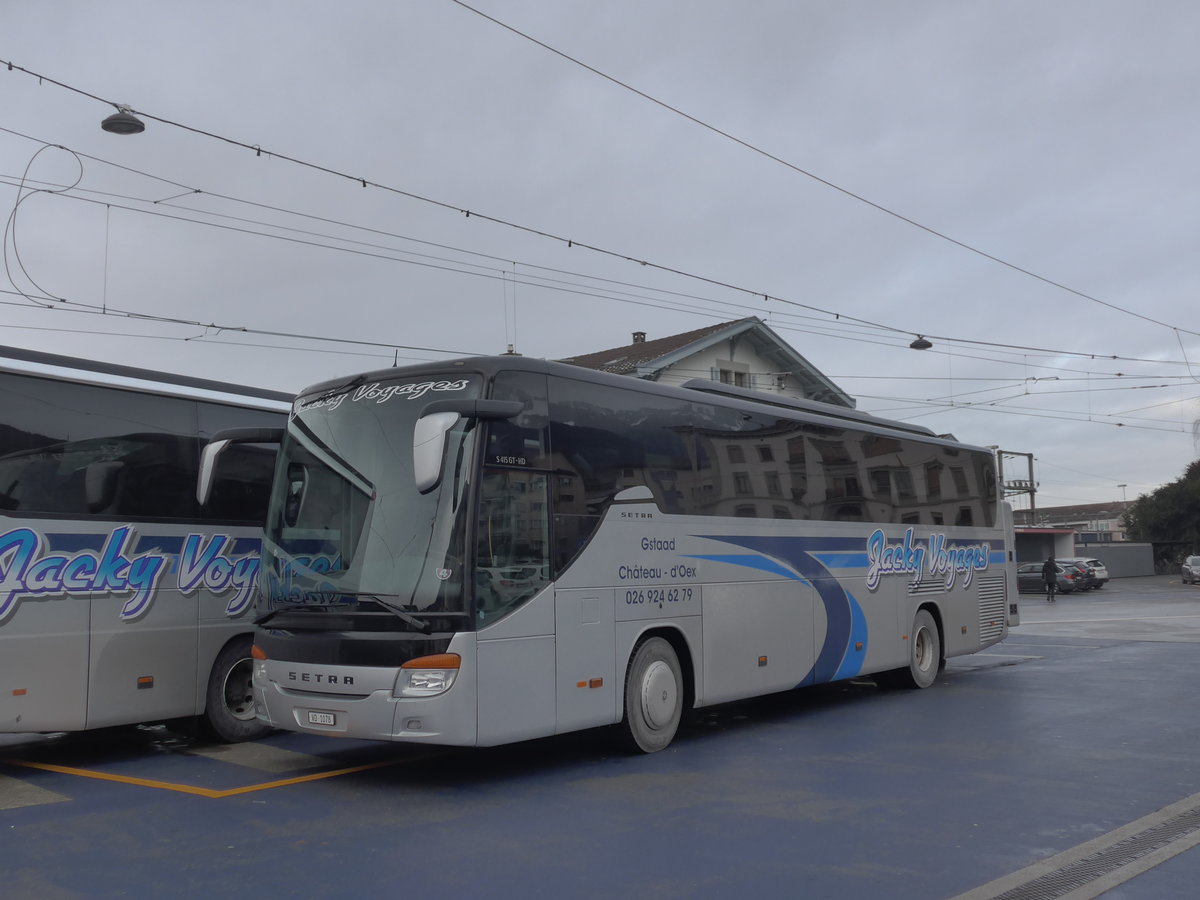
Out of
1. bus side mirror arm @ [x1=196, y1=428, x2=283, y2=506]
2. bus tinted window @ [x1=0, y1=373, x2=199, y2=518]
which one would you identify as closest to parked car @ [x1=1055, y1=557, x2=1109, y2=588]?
bus side mirror arm @ [x1=196, y1=428, x2=283, y2=506]

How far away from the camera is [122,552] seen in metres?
10.0

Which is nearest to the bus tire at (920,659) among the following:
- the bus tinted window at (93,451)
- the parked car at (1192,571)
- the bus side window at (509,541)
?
the bus side window at (509,541)

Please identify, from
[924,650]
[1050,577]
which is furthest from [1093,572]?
[924,650]

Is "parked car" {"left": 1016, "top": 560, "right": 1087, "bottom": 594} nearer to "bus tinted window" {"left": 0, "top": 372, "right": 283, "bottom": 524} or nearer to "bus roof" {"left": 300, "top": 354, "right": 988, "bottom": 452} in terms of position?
"bus roof" {"left": 300, "top": 354, "right": 988, "bottom": 452}

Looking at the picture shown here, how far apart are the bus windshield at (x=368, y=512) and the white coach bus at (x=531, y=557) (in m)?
0.02

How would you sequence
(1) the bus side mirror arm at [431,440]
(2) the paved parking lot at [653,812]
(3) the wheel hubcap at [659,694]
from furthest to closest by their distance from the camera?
(3) the wheel hubcap at [659,694] < (1) the bus side mirror arm at [431,440] < (2) the paved parking lot at [653,812]

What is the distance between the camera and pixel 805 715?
1322 centimetres

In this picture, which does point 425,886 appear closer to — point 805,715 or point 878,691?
point 805,715

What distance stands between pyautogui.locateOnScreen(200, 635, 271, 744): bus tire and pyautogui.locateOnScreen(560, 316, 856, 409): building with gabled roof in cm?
2592

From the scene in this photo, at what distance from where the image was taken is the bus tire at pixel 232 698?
1088cm

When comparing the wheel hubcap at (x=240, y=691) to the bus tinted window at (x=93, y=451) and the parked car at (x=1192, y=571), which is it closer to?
the bus tinted window at (x=93, y=451)

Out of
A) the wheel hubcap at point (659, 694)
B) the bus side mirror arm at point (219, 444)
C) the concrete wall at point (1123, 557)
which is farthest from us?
the concrete wall at point (1123, 557)

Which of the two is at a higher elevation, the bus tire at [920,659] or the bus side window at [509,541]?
the bus side window at [509,541]

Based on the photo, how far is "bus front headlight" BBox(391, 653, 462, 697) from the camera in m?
8.36
